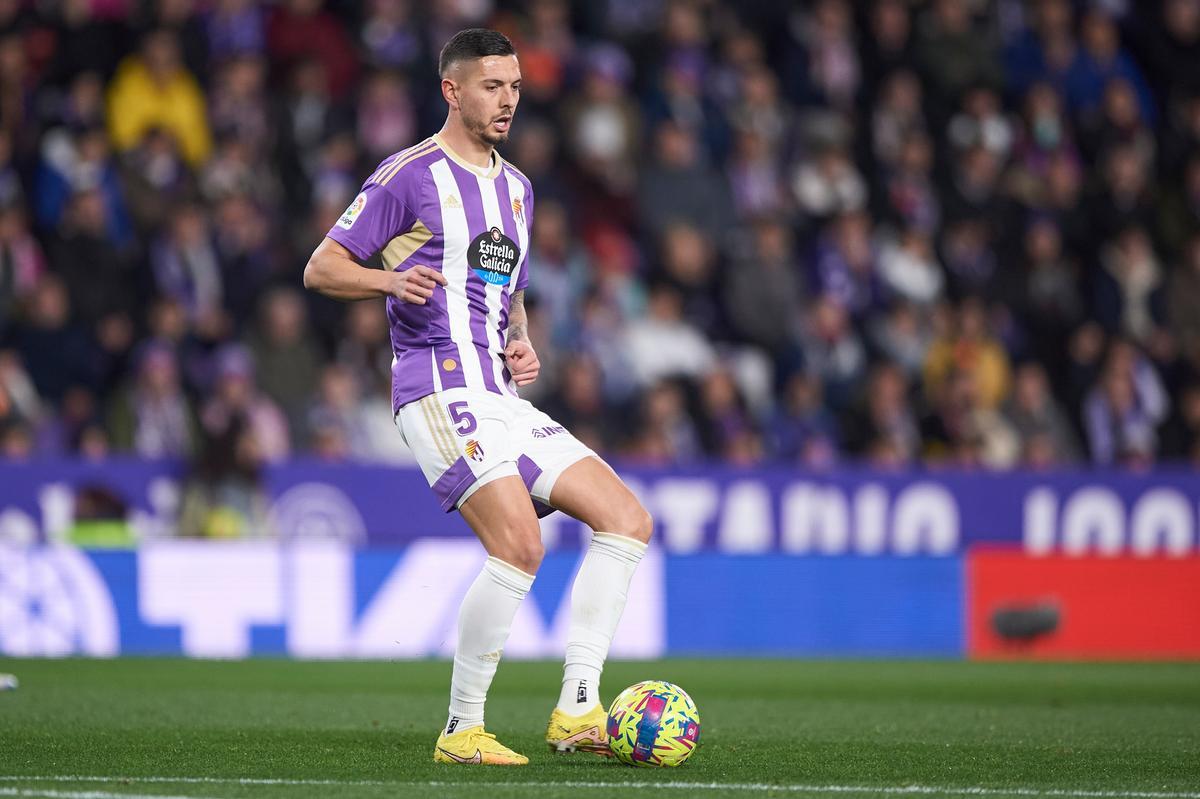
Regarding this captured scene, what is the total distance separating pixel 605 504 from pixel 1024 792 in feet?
5.54

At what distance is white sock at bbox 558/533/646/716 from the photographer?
6.34 meters

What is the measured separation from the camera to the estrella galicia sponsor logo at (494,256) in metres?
6.43

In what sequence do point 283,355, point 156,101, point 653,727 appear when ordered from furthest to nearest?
point 156,101 → point 283,355 → point 653,727

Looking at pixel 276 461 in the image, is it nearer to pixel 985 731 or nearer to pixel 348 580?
pixel 348 580

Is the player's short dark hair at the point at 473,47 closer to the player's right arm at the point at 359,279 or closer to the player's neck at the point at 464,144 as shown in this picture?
the player's neck at the point at 464,144

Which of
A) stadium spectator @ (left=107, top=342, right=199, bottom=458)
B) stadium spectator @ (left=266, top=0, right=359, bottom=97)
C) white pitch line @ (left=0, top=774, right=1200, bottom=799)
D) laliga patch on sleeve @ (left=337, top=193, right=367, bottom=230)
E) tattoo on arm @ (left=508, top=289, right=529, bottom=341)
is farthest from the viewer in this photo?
stadium spectator @ (left=266, top=0, right=359, bottom=97)

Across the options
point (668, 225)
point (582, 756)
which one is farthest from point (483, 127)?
point (668, 225)

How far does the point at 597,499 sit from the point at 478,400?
53cm

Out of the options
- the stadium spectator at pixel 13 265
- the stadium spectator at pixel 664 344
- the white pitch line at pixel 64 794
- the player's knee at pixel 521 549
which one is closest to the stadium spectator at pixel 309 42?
the stadium spectator at pixel 13 265

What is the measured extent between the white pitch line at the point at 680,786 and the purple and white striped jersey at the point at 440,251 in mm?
1400

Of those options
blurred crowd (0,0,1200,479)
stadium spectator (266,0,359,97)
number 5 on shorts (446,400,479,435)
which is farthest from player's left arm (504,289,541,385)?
stadium spectator (266,0,359,97)

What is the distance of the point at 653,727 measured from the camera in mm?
6156

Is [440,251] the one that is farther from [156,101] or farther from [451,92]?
[156,101]

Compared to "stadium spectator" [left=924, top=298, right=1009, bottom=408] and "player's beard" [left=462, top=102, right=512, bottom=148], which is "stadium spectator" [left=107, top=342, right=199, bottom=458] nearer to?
"stadium spectator" [left=924, top=298, right=1009, bottom=408]
